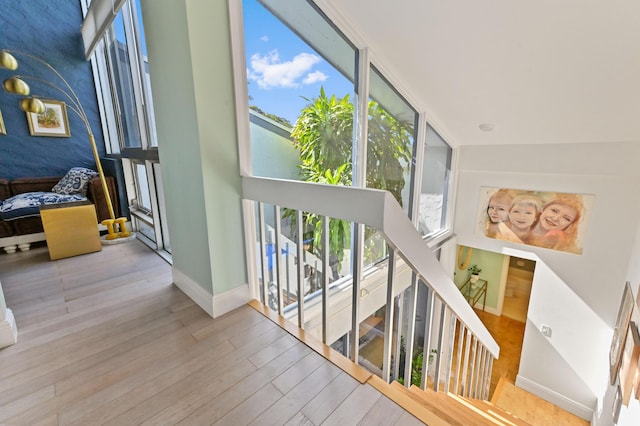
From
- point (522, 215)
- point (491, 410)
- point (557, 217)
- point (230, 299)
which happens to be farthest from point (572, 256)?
point (230, 299)

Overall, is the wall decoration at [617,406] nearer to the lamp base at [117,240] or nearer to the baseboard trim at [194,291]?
the baseboard trim at [194,291]

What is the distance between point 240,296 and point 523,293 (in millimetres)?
6369

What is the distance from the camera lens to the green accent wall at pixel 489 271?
5.32 m

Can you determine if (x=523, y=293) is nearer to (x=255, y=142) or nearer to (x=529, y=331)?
(x=529, y=331)

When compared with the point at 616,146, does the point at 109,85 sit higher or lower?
higher

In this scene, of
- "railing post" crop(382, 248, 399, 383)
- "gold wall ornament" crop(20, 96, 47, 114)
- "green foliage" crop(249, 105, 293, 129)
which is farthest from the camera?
"gold wall ornament" crop(20, 96, 47, 114)

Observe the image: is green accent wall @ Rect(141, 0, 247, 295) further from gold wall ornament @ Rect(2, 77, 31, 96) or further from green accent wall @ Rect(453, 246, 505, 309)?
green accent wall @ Rect(453, 246, 505, 309)

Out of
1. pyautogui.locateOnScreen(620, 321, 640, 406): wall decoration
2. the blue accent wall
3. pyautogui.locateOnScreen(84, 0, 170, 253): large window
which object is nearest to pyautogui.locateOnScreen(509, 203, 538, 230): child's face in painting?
pyautogui.locateOnScreen(620, 321, 640, 406): wall decoration

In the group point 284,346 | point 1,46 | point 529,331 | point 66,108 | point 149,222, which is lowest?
point 529,331

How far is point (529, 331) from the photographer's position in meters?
3.70

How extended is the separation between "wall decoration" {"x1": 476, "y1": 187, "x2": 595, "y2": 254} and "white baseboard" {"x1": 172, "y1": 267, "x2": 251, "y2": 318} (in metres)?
3.48

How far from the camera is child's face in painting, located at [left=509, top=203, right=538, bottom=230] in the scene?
3.40 meters

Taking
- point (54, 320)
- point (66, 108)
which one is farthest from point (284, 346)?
point (66, 108)

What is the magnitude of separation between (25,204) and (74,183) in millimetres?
560
